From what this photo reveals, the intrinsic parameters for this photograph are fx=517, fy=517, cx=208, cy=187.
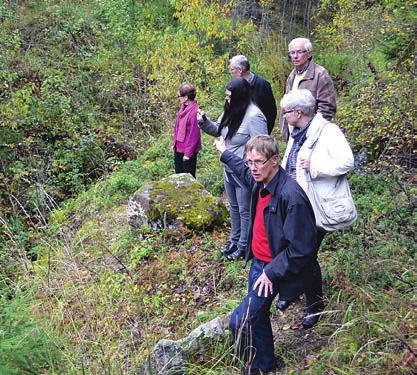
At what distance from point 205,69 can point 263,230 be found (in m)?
7.43

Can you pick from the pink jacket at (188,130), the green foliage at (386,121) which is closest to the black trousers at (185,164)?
the pink jacket at (188,130)

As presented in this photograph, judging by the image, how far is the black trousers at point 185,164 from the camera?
696cm

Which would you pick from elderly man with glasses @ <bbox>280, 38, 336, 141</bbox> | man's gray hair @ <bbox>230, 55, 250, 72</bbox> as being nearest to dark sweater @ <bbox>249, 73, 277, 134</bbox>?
man's gray hair @ <bbox>230, 55, 250, 72</bbox>

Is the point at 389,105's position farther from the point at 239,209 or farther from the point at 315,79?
the point at 239,209

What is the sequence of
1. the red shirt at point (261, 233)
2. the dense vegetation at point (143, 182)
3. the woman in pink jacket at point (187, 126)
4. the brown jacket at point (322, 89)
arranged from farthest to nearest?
the woman in pink jacket at point (187, 126) → the brown jacket at point (322, 89) → the dense vegetation at point (143, 182) → the red shirt at point (261, 233)

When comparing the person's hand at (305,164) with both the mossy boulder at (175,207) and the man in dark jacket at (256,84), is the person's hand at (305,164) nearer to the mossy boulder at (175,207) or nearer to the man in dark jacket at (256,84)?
the man in dark jacket at (256,84)

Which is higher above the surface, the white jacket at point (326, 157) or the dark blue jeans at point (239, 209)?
the white jacket at point (326, 157)

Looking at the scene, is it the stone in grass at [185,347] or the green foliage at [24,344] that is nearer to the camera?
the green foliage at [24,344]

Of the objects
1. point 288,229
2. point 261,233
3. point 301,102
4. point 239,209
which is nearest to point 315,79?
point 301,102

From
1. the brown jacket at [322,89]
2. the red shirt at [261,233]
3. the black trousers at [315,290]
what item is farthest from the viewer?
the brown jacket at [322,89]

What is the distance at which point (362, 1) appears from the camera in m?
9.89

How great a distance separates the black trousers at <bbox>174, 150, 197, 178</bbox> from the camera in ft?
22.8

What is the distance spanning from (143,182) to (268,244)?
548 centimetres

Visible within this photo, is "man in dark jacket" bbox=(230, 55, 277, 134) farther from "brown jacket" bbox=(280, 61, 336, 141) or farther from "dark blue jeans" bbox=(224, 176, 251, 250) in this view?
"dark blue jeans" bbox=(224, 176, 251, 250)
